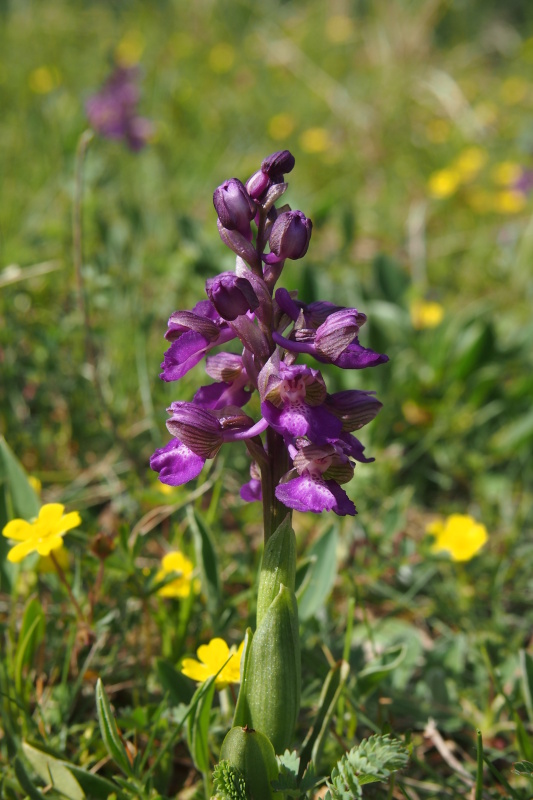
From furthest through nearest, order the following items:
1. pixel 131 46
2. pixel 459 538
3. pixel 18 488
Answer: pixel 131 46 < pixel 459 538 < pixel 18 488

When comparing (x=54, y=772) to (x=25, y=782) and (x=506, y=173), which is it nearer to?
(x=25, y=782)

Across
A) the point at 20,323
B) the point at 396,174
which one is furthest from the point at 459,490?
the point at 396,174

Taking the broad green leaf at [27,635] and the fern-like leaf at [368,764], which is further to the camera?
the broad green leaf at [27,635]

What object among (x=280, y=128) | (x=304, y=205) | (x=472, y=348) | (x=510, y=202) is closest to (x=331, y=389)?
(x=472, y=348)

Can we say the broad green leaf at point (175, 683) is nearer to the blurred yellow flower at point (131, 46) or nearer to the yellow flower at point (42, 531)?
the yellow flower at point (42, 531)

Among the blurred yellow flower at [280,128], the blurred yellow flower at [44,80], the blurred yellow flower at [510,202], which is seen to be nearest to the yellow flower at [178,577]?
the blurred yellow flower at [510,202]

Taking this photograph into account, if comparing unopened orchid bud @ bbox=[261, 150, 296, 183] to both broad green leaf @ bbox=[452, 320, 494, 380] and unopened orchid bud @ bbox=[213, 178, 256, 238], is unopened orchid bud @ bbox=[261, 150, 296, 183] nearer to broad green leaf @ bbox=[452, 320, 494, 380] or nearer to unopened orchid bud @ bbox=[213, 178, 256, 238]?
unopened orchid bud @ bbox=[213, 178, 256, 238]

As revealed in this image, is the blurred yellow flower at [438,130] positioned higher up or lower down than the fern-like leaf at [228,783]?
higher up
